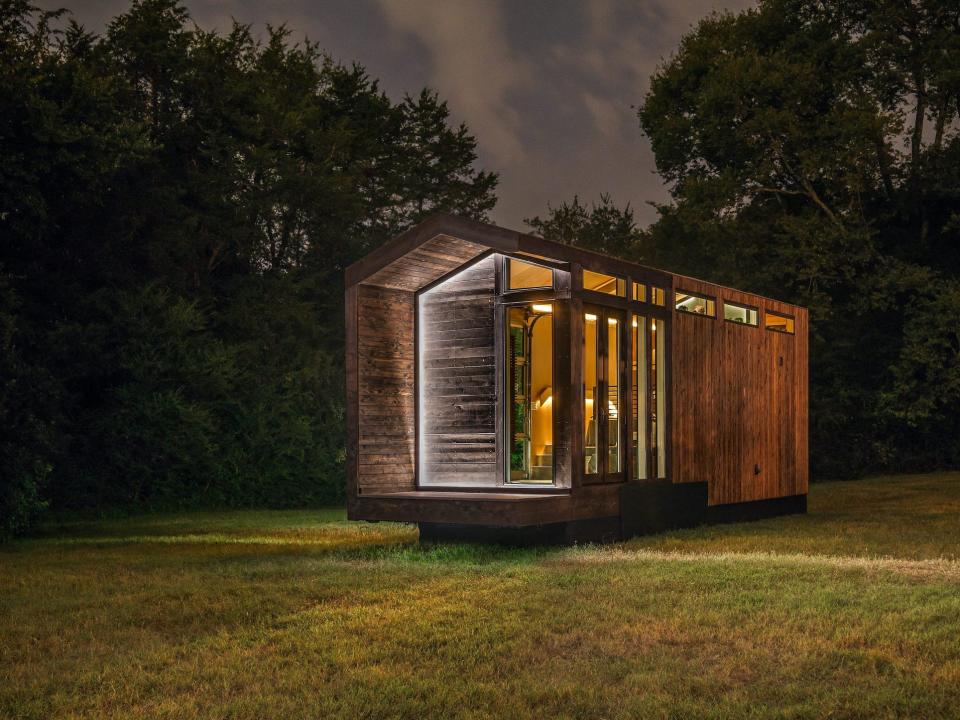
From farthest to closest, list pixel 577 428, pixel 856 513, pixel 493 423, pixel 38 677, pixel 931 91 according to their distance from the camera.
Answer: pixel 931 91 → pixel 856 513 → pixel 493 423 → pixel 577 428 → pixel 38 677

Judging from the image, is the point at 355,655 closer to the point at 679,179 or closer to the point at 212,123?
the point at 212,123

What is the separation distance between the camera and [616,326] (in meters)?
12.1

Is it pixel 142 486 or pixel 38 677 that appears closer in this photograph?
pixel 38 677

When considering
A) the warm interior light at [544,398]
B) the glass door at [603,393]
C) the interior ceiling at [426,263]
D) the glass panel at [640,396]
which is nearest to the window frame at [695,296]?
the glass panel at [640,396]

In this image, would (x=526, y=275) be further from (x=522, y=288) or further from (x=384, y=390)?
(x=384, y=390)

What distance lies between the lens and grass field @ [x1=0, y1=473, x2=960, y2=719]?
5.26 metres

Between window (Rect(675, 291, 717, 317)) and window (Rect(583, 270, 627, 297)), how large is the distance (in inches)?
52.8

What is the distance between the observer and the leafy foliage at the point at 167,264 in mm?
16281

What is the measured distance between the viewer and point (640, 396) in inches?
497

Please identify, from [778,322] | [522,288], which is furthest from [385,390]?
[778,322]

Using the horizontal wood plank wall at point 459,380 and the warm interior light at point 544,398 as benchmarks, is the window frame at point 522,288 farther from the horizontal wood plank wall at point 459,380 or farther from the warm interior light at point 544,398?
the warm interior light at point 544,398

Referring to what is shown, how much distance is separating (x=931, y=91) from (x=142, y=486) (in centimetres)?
1923

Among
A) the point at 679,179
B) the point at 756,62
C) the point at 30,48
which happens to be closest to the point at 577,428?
the point at 30,48

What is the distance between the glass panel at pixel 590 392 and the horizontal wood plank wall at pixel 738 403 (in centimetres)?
130
